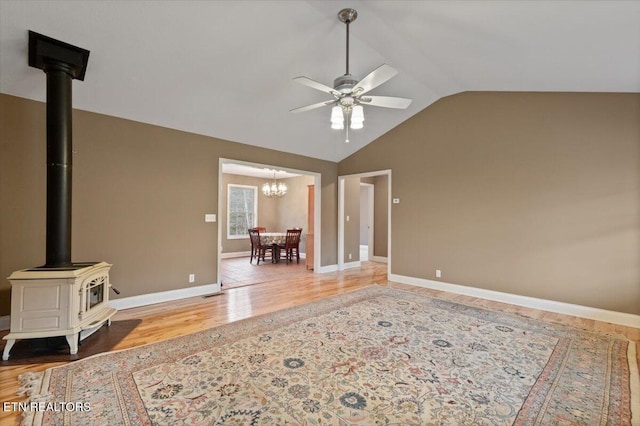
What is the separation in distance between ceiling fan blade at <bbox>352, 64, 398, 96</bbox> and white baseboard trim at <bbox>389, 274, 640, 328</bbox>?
3.81 m

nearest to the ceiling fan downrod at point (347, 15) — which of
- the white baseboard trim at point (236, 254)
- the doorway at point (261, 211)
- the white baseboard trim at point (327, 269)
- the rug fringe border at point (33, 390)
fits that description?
the rug fringe border at point (33, 390)

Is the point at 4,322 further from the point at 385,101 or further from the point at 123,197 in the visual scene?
the point at 385,101

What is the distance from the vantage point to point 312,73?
Result: 3.79m

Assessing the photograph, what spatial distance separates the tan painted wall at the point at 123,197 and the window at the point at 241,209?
4555 mm

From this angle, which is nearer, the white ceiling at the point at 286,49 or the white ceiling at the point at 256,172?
the white ceiling at the point at 286,49

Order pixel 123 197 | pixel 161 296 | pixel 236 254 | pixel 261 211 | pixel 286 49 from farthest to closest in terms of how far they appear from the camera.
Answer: pixel 261 211, pixel 236 254, pixel 161 296, pixel 123 197, pixel 286 49

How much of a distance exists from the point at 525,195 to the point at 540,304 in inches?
63.0

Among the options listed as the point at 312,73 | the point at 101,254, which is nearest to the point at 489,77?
the point at 312,73

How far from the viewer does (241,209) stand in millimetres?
9586

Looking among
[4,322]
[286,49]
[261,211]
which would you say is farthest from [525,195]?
[261,211]

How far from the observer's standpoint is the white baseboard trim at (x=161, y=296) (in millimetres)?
3816

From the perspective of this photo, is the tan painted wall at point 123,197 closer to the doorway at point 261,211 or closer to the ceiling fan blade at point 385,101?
the doorway at point 261,211

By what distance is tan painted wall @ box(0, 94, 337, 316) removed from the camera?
3156 mm

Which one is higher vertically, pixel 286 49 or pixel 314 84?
pixel 286 49
